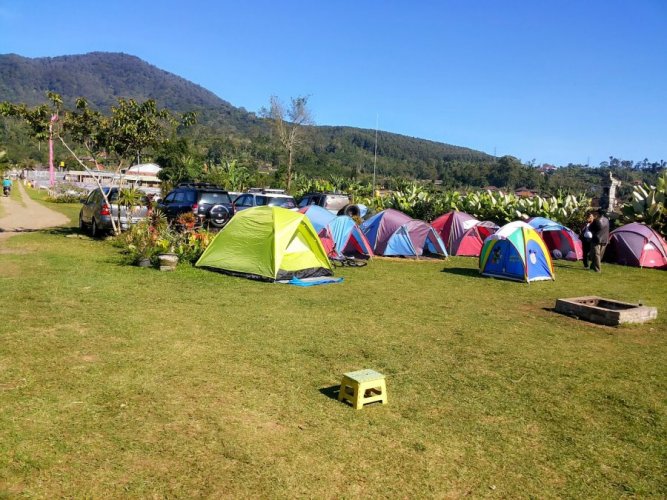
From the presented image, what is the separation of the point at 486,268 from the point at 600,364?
6.52 meters

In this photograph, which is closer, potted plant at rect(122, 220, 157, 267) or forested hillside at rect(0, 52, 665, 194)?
potted plant at rect(122, 220, 157, 267)

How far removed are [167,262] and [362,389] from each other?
7480mm

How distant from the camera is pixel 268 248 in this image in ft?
35.2

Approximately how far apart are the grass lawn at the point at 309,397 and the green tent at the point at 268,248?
4.55 feet

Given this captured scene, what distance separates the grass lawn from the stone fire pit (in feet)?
0.87

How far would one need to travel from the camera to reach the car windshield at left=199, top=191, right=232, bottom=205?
16734 mm

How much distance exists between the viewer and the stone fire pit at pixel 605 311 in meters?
8.30

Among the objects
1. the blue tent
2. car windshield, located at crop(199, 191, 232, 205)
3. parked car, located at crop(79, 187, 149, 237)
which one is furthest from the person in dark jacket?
parked car, located at crop(79, 187, 149, 237)

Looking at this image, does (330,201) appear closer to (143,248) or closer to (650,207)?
(143,248)

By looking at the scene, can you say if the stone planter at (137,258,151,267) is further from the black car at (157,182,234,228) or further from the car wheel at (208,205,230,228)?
the car wheel at (208,205,230,228)

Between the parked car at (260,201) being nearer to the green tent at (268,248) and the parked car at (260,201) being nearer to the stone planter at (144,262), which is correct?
the green tent at (268,248)

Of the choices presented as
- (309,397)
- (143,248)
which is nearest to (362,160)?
(143,248)

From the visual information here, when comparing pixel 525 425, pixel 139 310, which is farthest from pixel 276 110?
pixel 525 425

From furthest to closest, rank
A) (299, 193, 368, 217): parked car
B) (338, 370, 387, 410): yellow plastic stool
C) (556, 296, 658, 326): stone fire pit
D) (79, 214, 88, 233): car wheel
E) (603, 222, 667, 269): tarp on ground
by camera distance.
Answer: (299, 193, 368, 217): parked car, (79, 214, 88, 233): car wheel, (603, 222, 667, 269): tarp on ground, (556, 296, 658, 326): stone fire pit, (338, 370, 387, 410): yellow plastic stool
